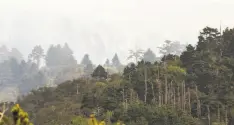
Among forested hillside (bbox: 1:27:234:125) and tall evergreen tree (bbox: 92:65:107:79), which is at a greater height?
tall evergreen tree (bbox: 92:65:107:79)

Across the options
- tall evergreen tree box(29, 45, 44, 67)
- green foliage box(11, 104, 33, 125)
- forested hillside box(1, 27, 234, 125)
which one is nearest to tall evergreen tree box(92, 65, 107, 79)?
forested hillside box(1, 27, 234, 125)

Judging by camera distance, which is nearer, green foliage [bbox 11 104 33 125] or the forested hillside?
green foliage [bbox 11 104 33 125]

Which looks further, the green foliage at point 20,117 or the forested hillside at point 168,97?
the forested hillside at point 168,97

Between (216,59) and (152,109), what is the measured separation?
595 inches

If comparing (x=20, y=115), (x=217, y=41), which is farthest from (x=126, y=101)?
(x=20, y=115)

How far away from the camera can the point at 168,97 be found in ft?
163

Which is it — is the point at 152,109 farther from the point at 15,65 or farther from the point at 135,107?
the point at 15,65

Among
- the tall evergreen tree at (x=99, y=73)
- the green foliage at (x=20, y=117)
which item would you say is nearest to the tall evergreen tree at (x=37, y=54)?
the tall evergreen tree at (x=99, y=73)

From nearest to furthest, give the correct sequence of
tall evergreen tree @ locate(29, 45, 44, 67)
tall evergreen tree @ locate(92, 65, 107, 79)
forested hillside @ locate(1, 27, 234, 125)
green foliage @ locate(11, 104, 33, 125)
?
1. green foliage @ locate(11, 104, 33, 125)
2. forested hillside @ locate(1, 27, 234, 125)
3. tall evergreen tree @ locate(92, 65, 107, 79)
4. tall evergreen tree @ locate(29, 45, 44, 67)

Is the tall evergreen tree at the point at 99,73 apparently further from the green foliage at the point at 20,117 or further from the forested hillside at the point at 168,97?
the green foliage at the point at 20,117

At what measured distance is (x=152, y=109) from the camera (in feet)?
144

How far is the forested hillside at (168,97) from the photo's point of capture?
4388cm

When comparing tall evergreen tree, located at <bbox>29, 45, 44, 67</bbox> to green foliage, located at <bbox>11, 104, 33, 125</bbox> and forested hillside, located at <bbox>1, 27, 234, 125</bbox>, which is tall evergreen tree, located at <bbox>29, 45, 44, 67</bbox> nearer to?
forested hillside, located at <bbox>1, 27, 234, 125</bbox>

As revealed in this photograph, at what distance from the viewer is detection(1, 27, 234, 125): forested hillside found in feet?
144
